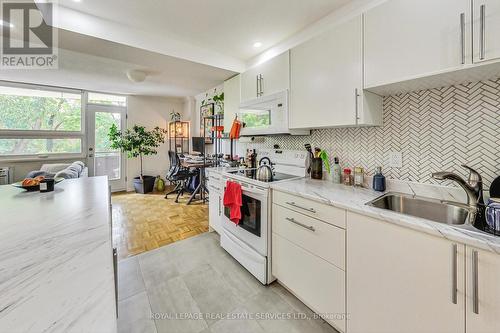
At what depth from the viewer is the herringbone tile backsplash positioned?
1224mm

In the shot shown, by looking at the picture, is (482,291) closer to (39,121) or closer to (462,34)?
(462,34)

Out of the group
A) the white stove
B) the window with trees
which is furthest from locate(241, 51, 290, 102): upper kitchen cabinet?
the window with trees

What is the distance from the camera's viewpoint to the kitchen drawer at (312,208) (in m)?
1.29

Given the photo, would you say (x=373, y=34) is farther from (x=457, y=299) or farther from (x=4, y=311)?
(x=4, y=311)

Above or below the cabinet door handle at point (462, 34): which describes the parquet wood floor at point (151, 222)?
below

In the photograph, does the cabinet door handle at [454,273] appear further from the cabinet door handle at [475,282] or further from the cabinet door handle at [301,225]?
the cabinet door handle at [301,225]

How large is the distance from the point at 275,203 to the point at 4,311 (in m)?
1.49

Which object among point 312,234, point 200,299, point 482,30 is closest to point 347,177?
point 312,234

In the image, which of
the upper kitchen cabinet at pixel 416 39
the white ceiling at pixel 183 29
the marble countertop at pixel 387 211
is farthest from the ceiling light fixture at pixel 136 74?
the upper kitchen cabinet at pixel 416 39

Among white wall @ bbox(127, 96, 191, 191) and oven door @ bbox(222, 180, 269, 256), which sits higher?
white wall @ bbox(127, 96, 191, 191)

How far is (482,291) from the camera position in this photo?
83 cm

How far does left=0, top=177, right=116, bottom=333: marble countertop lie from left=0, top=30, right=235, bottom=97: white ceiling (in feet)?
5.75

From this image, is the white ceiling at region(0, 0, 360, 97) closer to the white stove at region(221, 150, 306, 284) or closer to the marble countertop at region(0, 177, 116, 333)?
the white stove at region(221, 150, 306, 284)

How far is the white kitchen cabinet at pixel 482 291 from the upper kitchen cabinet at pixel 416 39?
36.7 inches
